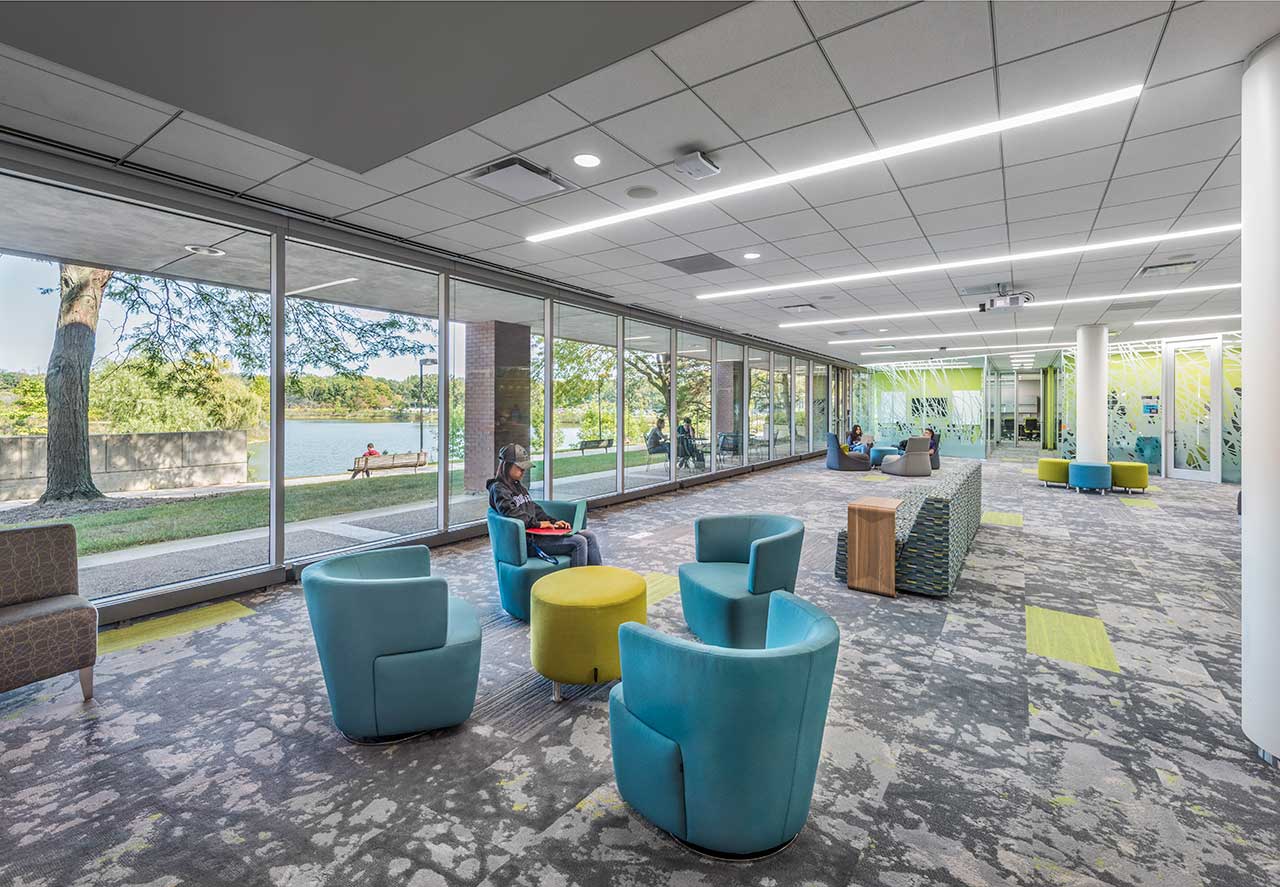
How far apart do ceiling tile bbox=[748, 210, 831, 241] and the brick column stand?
3948 mm

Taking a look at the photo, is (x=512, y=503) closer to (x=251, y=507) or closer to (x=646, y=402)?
(x=251, y=507)

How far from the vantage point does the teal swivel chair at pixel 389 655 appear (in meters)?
2.59

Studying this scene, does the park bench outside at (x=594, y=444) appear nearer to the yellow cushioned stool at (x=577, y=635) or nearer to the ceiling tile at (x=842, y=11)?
the yellow cushioned stool at (x=577, y=635)

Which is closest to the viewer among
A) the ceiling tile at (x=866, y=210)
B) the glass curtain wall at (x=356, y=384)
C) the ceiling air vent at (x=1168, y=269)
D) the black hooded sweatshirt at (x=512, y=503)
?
the black hooded sweatshirt at (x=512, y=503)

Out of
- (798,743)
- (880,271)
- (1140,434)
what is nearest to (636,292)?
(880,271)

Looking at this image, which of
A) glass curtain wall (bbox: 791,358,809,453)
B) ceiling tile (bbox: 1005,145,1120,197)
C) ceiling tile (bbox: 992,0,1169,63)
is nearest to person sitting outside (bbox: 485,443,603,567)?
ceiling tile (bbox: 992,0,1169,63)

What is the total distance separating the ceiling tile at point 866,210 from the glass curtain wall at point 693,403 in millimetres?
6380

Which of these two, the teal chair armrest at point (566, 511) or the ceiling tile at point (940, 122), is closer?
the ceiling tile at point (940, 122)

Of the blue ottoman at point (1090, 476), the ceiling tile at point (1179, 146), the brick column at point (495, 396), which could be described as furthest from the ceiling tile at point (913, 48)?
the blue ottoman at point (1090, 476)

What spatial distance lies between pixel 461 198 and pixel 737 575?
3739mm

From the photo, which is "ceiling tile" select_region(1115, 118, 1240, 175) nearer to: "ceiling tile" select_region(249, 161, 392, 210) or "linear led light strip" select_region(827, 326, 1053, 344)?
"ceiling tile" select_region(249, 161, 392, 210)

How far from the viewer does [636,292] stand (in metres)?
8.35

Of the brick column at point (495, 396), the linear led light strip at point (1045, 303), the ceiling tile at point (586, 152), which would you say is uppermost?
the linear led light strip at point (1045, 303)

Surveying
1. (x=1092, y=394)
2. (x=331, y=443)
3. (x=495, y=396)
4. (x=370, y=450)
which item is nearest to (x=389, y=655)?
(x=331, y=443)
